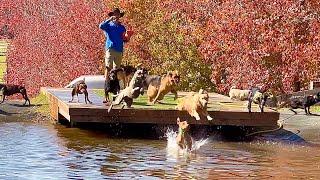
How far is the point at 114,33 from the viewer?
17.5 m

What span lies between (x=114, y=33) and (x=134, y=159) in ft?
15.9

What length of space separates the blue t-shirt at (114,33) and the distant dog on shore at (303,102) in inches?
196

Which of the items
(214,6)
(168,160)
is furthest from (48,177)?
(214,6)

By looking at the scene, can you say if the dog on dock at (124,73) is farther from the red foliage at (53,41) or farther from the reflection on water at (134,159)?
the red foliage at (53,41)

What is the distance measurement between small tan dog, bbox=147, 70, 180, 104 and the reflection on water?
5.38 ft

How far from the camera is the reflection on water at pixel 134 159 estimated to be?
11703 millimetres

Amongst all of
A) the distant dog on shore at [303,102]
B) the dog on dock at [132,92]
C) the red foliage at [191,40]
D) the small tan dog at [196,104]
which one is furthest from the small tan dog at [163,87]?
the red foliage at [191,40]

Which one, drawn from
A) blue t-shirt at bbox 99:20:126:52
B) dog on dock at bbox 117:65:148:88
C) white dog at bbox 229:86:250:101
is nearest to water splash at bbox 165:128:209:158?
dog on dock at bbox 117:65:148:88

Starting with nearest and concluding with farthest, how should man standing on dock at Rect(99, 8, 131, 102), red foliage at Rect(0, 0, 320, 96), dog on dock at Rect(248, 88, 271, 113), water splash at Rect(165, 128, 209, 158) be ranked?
water splash at Rect(165, 128, 209, 158) → dog on dock at Rect(248, 88, 271, 113) → man standing on dock at Rect(99, 8, 131, 102) → red foliage at Rect(0, 0, 320, 96)

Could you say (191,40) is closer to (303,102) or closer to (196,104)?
(303,102)

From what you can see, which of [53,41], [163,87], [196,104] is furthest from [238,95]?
[53,41]

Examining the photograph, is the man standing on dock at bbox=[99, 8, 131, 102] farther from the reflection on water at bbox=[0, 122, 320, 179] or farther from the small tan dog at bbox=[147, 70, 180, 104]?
the reflection on water at bbox=[0, 122, 320, 179]

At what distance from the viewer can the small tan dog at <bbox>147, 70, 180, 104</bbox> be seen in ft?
57.4

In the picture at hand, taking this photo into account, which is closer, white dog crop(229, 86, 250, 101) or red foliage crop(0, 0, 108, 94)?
white dog crop(229, 86, 250, 101)
